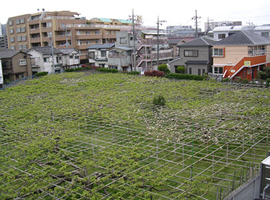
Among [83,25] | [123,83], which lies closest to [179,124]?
[123,83]

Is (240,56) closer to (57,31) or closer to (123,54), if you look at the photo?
(123,54)

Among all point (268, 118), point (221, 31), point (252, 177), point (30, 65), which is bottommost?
point (252, 177)

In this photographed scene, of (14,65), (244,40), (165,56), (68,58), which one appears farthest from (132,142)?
(68,58)

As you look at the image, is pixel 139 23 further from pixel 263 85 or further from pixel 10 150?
pixel 10 150

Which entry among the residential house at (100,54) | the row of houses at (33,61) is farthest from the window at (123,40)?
the row of houses at (33,61)

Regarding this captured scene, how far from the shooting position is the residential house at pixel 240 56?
27.0 meters

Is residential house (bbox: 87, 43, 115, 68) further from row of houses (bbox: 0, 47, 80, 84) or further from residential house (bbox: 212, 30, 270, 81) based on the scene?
residential house (bbox: 212, 30, 270, 81)

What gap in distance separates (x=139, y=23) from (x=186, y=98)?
2633 cm

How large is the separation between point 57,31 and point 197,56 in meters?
28.3

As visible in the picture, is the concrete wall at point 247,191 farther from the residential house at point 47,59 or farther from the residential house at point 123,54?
the residential house at point 47,59

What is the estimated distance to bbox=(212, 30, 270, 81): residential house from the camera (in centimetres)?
2703

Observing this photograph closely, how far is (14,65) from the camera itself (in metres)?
34.3

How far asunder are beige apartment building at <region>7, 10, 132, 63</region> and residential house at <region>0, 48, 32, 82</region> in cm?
1210

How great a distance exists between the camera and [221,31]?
37250 millimetres
